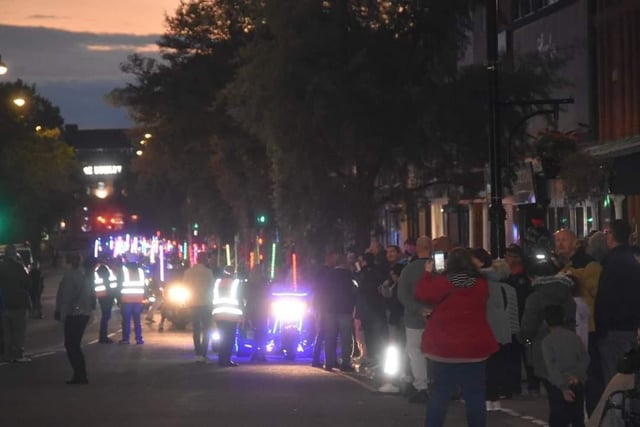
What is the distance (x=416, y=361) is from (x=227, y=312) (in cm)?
768

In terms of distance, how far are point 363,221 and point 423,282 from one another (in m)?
20.0

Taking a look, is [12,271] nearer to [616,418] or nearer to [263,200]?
[616,418]

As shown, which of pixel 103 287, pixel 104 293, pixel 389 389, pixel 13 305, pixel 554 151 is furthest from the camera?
pixel 103 287

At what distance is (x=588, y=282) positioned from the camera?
15297 mm

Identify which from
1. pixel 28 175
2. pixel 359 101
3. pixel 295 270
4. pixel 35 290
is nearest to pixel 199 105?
Result: pixel 35 290

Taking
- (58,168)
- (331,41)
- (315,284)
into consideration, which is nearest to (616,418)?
(315,284)

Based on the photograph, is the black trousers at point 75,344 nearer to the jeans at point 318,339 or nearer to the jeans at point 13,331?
the jeans at point 13,331

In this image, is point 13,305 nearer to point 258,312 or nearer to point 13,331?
point 13,331

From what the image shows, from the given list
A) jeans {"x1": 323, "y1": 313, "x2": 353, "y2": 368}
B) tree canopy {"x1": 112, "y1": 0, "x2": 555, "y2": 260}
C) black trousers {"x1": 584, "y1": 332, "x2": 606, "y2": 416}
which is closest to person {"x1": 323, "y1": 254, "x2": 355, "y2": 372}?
jeans {"x1": 323, "y1": 313, "x2": 353, "y2": 368}

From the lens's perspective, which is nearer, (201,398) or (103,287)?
(201,398)

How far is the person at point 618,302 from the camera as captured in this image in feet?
45.7

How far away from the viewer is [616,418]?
36.7 ft

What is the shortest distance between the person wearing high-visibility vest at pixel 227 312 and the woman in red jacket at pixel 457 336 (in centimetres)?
1236

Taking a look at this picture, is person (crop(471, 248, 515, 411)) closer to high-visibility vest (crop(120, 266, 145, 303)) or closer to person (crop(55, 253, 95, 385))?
person (crop(55, 253, 95, 385))
